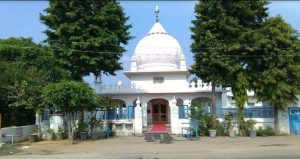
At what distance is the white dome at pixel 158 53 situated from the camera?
3338 cm

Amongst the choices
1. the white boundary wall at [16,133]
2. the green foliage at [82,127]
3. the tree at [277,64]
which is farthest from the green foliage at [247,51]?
the white boundary wall at [16,133]

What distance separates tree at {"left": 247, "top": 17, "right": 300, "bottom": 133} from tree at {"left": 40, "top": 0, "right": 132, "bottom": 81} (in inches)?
348

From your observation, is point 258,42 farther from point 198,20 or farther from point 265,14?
point 198,20

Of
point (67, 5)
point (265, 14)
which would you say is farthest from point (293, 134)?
point (67, 5)

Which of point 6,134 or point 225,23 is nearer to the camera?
point 6,134

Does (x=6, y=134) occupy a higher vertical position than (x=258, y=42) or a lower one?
lower

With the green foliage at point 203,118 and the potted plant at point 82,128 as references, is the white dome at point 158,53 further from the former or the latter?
the potted plant at point 82,128

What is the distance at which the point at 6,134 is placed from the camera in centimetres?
2231

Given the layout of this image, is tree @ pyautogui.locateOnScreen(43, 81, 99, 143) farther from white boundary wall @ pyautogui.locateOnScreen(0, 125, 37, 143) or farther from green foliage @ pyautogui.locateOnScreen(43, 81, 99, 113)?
white boundary wall @ pyautogui.locateOnScreen(0, 125, 37, 143)

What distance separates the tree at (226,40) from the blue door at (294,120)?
140 inches

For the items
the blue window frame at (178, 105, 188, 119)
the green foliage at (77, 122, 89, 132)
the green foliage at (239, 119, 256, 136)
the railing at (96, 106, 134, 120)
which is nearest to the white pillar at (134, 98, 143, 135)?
the railing at (96, 106, 134, 120)

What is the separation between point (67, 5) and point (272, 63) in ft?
43.5

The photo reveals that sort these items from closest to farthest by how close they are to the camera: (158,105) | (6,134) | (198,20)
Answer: (6,134)
(198,20)
(158,105)

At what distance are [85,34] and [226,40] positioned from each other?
347 inches
